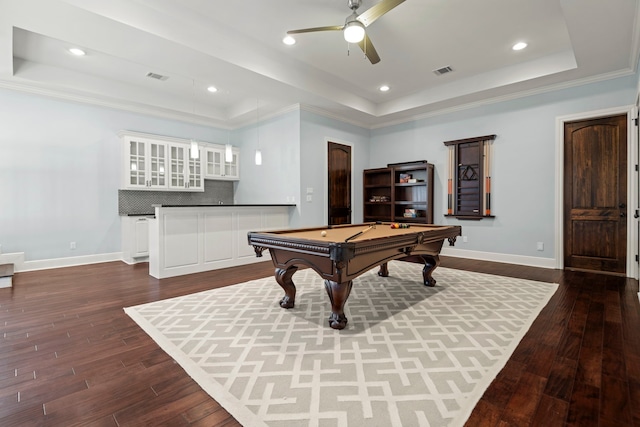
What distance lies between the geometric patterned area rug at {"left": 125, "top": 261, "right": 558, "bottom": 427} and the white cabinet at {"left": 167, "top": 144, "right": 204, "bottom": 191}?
11.5 ft

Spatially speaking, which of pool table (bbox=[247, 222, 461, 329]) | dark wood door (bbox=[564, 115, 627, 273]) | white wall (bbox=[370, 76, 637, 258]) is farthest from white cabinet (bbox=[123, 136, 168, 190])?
dark wood door (bbox=[564, 115, 627, 273])

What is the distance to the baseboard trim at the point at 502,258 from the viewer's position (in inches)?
190

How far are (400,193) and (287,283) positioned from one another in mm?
4405

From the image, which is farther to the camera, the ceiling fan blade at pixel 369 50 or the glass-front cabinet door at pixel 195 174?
the glass-front cabinet door at pixel 195 174

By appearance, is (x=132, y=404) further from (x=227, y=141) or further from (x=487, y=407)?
(x=227, y=141)

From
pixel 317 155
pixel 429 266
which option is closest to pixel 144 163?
pixel 317 155

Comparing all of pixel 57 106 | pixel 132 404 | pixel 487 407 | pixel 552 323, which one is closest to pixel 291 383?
pixel 132 404

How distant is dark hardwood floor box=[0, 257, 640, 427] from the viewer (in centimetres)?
147

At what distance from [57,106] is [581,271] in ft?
28.8

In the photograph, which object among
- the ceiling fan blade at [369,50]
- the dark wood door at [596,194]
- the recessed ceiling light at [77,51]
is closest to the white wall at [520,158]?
the dark wood door at [596,194]

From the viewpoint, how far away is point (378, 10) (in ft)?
8.94

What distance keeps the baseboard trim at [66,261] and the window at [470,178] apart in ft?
21.3

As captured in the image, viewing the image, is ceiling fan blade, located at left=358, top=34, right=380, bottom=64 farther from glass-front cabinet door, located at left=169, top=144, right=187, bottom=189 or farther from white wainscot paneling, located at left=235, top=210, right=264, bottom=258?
glass-front cabinet door, located at left=169, top=144, right=187, bottom=189

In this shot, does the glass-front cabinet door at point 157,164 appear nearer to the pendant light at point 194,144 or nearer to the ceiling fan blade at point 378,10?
the pendant light at point 194,144
